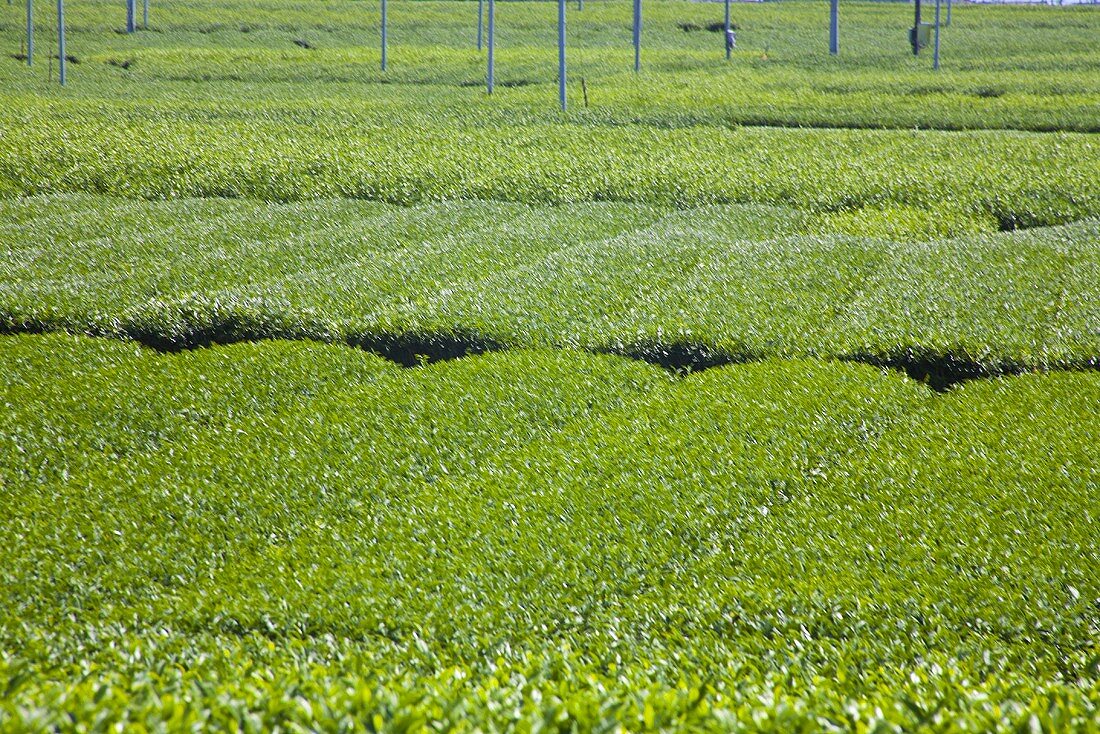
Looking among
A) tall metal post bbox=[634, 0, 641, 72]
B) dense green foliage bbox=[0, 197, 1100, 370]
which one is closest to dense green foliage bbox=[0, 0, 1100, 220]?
tall metal post bbox=[634, 0, 641, 72]

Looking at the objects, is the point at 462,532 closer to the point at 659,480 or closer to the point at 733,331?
the point at 659,480

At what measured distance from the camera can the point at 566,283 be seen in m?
19.2

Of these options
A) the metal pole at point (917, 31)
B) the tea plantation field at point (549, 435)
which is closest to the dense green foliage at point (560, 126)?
the tea plantation field at point (549, 435)

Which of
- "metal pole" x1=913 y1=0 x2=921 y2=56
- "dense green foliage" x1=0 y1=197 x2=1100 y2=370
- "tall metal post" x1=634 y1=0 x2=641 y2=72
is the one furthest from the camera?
"metal pole" x1=913 y1=0 x2=921 y2=56

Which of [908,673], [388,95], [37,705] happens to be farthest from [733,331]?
[388,95]

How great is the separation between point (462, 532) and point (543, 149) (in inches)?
1002

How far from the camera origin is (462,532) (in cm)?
991

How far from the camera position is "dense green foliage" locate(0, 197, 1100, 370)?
53.9ft

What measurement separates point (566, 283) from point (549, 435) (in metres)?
6.94

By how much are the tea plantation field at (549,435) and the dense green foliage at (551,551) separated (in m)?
0.04

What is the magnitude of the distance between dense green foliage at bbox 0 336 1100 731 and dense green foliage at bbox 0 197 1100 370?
2037mm

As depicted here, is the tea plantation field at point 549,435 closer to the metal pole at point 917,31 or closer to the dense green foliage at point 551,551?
the dense green foliage at point 551,551

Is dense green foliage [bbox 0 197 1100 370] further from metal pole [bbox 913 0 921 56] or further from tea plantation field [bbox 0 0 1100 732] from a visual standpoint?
metal pole [bbox 913 0 921 56]

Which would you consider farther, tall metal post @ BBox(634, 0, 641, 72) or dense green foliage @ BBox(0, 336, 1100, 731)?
tall metal post @ BBox(634, 0, 641, 72)
